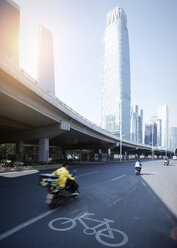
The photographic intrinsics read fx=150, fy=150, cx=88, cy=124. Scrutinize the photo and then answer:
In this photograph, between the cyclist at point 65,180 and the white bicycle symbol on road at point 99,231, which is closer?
the white bicycle symbol on road at point 99,231

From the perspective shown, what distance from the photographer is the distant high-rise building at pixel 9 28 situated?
8306cm

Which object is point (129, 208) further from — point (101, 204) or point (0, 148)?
point (0, 148)

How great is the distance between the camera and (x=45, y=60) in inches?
6294

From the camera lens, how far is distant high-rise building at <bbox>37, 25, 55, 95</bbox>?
156125 millimetres

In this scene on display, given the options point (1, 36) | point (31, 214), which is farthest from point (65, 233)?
point (1, 36)

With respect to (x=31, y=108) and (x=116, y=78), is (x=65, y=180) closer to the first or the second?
(x=31, y=108)

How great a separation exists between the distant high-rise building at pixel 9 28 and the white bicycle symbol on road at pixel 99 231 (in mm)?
94569

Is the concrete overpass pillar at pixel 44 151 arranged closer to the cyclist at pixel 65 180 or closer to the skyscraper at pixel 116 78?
the cyclist at pixel 65 180

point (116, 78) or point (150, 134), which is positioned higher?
point (116, 78)

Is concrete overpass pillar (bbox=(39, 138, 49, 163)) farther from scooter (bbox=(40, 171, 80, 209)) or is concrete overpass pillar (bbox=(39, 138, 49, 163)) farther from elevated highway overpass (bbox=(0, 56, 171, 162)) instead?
scooter (bbox=(40, 171, 80, 209))

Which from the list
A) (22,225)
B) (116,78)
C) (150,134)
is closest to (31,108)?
(22,225)

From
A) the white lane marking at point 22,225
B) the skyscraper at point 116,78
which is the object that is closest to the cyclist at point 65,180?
the white lane marking at point 22,225

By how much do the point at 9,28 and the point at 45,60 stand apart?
7603 cm

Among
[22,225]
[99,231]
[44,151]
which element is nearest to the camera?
[99,231]
